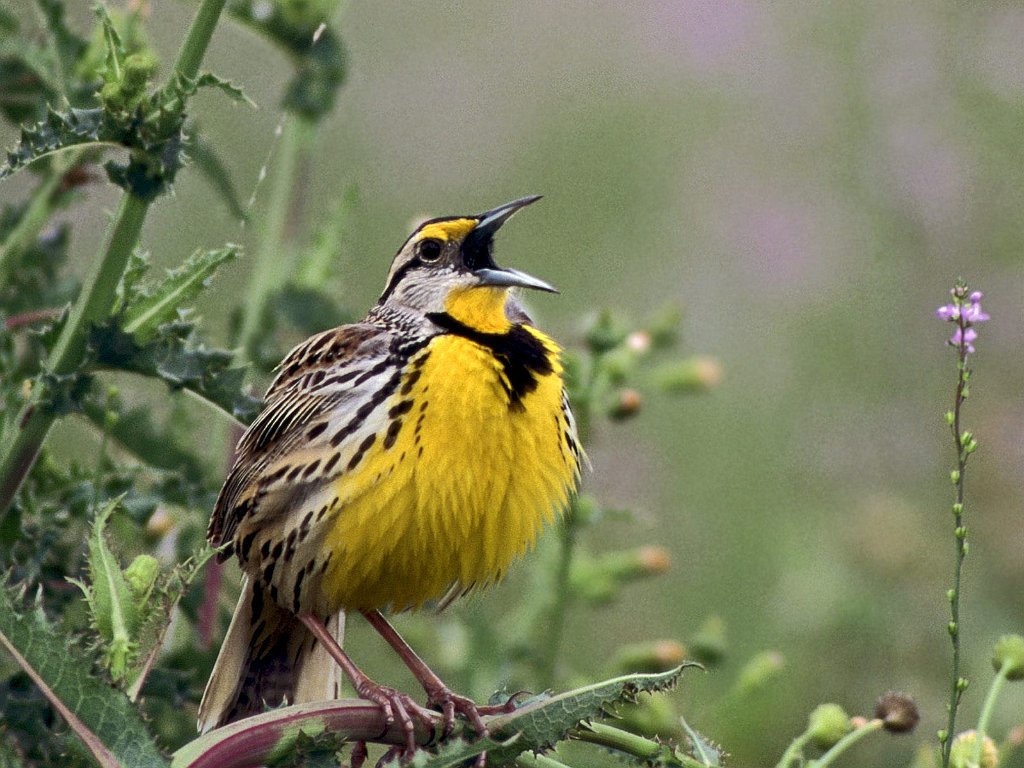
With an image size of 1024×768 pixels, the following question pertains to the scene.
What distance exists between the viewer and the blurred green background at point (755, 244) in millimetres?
3992

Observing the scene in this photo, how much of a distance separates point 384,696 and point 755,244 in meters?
4.37

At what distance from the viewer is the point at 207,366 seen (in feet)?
7.13

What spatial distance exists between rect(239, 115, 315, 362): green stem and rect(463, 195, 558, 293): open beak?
564mm

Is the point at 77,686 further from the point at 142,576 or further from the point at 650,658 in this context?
the point at 650,658

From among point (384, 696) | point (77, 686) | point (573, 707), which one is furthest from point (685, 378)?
point (77, 686)

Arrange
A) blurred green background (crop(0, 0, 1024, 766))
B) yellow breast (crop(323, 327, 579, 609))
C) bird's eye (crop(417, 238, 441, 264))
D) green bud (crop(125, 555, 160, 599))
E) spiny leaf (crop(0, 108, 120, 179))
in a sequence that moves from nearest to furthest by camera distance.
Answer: green bud (crop(125, 555, 160, 599)) < spiny leaf (crop(0, 108, 120, 179)) < yellow breast (crop(323, 327, 579, 609)) < bird's eye (crop(417, 238, 441, 264)) < blurred green background (crop(0, 0, 1024, 766))

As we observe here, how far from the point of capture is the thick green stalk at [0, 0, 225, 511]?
2.07m

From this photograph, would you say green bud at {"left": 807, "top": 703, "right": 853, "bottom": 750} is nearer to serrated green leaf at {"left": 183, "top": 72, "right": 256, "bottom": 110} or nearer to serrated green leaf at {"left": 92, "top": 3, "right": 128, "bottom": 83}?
serrated green leaf at {"left": 183, "top": 72, "right": 256, "bottom": 110}

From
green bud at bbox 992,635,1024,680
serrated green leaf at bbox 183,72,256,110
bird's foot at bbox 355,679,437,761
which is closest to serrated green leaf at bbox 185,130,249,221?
serrated green leaf at bbox 183,72,256,110

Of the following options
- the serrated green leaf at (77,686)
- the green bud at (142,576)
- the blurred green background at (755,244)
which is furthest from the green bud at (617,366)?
the serrated green leaf at (77,686)

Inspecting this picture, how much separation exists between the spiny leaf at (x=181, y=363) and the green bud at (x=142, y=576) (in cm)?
57

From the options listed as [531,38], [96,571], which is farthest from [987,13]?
[96,571]

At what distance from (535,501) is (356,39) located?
5236 mm

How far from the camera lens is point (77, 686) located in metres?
1.45
